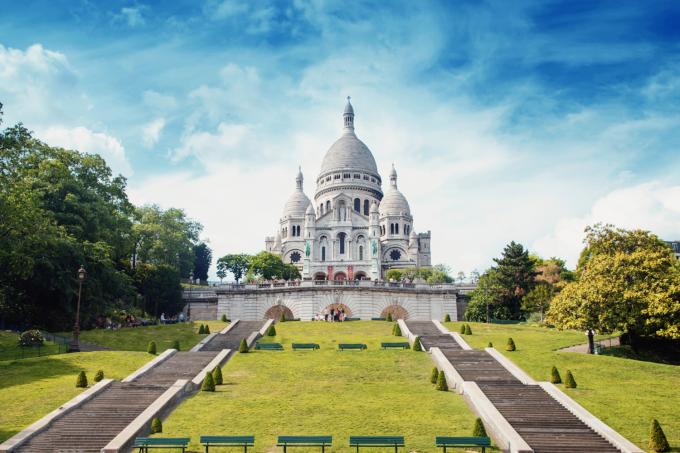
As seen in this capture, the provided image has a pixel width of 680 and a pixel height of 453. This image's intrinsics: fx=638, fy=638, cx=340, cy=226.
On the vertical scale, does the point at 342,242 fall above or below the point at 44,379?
above

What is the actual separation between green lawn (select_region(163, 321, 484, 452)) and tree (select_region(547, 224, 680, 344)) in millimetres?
9930

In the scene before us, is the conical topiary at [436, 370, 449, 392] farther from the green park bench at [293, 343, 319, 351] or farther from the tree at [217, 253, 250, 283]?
the tree at [217, 253, 250, 283]

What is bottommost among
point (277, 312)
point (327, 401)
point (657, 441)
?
point (657, 441)

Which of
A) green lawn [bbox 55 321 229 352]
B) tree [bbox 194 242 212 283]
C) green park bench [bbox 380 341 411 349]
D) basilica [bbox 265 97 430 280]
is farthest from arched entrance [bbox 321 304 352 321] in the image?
tree [bbox 194 242 212 283]

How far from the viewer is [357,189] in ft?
375

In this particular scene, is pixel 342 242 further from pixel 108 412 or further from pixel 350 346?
pixel 108 412

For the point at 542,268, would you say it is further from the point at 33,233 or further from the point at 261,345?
the point at 33,233

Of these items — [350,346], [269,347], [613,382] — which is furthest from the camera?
[269,347]

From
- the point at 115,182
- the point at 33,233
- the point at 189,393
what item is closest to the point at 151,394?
the point at 189,393

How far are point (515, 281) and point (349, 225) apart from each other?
4641 cm

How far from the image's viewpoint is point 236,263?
98062mm

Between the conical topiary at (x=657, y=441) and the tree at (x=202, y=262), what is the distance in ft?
285

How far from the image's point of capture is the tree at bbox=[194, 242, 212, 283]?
336 feet

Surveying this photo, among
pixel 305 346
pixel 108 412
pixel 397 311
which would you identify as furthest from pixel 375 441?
pixel 397 311
